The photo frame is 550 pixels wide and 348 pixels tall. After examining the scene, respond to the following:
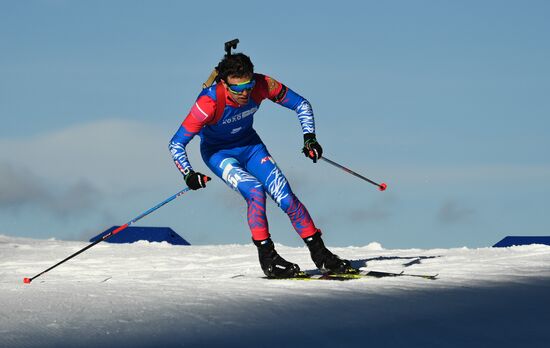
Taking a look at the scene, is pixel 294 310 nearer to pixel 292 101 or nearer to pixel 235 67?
pixel 235 67

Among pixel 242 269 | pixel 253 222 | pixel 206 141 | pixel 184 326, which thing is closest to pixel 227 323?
pixel 184 326

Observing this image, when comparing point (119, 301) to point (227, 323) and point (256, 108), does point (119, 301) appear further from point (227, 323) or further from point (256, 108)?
point (256, 108)

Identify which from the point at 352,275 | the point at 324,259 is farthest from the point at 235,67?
the point at 352,275

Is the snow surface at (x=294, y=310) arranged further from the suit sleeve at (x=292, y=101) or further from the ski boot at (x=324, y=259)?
the suit sleeve at (x=292, y=101)

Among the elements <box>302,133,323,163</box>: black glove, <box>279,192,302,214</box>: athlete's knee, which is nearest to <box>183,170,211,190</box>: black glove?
<box>279,192,302,214</box>: athlete's knee

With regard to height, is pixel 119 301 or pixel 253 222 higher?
pixel 253 222

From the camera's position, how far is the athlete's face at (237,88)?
6.20m

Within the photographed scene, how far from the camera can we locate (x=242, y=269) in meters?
7.81

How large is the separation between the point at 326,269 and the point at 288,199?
66 cm

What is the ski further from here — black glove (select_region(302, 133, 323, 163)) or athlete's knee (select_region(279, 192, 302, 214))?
black glove (select_region(302, 133, 323, 163))

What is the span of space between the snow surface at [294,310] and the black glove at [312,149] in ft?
3.47

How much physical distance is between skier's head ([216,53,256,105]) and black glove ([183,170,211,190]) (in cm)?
66

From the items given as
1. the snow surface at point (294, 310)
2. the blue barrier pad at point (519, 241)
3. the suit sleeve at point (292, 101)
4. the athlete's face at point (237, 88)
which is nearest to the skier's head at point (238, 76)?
the athlete's face at point (237, 88)

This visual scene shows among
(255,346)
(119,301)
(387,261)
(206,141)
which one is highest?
(206,141)
